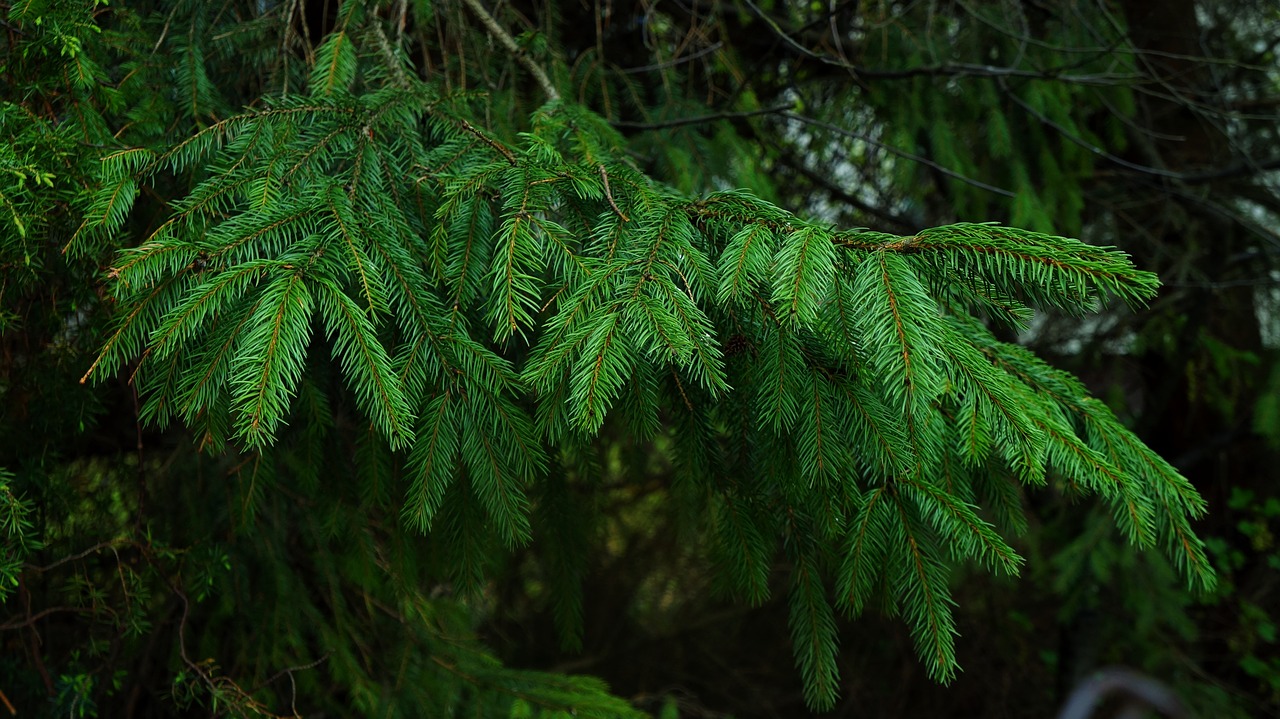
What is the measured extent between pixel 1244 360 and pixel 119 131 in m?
4.21

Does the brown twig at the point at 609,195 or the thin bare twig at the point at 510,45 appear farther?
the thin bare twig at the point at 510,45

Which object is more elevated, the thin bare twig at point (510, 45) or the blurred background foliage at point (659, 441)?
the thin bare twig at point (510, 45)

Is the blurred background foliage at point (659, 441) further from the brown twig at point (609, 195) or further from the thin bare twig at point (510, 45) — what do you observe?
the brown twig at point (609, 195)

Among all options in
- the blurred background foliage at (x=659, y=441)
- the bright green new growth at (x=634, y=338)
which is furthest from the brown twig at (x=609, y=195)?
the blurred background foliage at (x=659, y=441)

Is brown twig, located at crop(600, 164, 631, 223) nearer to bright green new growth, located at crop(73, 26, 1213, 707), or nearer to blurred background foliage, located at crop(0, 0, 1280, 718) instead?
bright green new growth, located at crop(73, 26, 1213, 707)

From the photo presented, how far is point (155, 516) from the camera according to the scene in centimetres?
266

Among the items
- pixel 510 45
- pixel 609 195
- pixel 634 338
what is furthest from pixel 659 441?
pixel 634 338

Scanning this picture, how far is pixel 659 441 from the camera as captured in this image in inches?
181

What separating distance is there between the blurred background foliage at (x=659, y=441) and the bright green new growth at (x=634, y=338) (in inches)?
9.8

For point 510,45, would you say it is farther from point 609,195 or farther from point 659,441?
point 659,441

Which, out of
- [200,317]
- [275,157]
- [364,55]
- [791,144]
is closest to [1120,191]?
[791,144]

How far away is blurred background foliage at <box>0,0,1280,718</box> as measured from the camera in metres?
1.74

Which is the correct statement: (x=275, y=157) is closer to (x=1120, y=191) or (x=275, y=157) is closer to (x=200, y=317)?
(x=200, y=317)

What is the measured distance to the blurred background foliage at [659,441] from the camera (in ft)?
5.70
